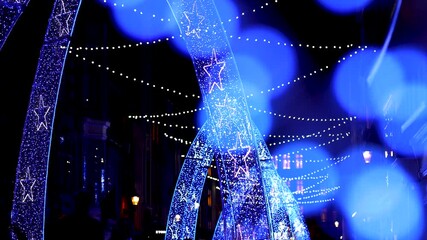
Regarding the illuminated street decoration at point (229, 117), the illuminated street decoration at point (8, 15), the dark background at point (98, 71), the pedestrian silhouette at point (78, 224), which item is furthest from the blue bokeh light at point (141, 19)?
the pedestrian silhouette at point (78, 224)

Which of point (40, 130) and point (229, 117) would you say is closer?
point (40, 130)

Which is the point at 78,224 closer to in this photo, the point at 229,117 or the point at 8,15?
the point at 8,15

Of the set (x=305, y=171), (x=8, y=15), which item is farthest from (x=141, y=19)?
(x=305, y=171)

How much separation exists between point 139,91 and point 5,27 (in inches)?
1357

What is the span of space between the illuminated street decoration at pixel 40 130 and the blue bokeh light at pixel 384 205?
12.5 m

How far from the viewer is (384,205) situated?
33250 millimetres

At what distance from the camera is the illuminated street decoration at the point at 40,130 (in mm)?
10953

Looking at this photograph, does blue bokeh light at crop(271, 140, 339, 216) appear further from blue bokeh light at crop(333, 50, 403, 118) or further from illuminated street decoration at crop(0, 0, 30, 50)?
illuminated street decoration at crop(0, 0, 30, 50)

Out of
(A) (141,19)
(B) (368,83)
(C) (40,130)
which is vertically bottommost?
(C) (40,130)

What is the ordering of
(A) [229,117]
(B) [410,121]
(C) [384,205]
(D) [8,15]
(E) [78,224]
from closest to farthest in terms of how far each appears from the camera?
1. (E) [78,224]
2. (D) [8,15]
3. (A) [229,117]
4. (B) [410,121]
5. (C) [384,205]

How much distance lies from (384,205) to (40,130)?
2470 centimetres

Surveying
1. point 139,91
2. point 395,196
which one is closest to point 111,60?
point 139,91

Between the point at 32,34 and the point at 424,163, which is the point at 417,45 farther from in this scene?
the point at 32,34

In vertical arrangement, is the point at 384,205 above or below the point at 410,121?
below
